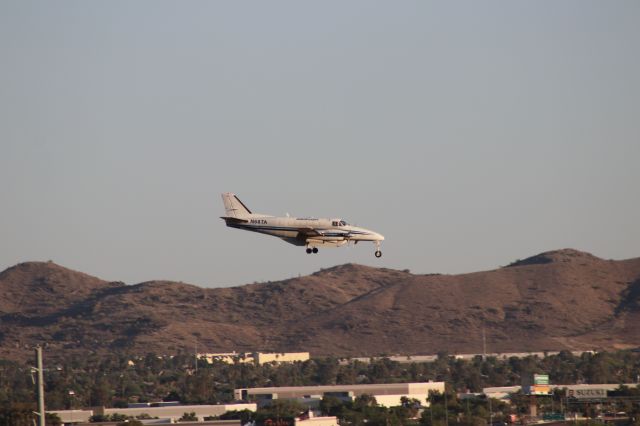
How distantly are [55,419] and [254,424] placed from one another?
31.7 m

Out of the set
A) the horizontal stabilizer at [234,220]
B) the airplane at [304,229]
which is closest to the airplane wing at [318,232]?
the airplane at [304,229]

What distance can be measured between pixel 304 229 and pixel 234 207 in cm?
853

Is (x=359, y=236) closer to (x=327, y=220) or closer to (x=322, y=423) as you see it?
(x=327, y=220)

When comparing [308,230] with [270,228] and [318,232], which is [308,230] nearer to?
[318,232]

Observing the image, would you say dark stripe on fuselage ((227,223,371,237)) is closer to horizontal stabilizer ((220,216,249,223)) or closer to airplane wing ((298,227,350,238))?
airplane wing ((298,227,350,238))

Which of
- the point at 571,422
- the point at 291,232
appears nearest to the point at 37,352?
the point at 291,232

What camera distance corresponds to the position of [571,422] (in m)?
198

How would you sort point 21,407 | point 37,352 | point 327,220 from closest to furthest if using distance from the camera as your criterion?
point 37,352 → point 327,220 → point 21,407

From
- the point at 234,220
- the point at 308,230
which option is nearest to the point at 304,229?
the point at 308,230

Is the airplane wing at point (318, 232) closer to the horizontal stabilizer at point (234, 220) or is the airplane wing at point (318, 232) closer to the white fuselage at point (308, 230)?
the white fuselage at point (308, 230)

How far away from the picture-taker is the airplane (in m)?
128

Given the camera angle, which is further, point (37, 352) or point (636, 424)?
point (636, 424)

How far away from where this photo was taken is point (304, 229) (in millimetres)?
127812

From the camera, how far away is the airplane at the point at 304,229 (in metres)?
128
